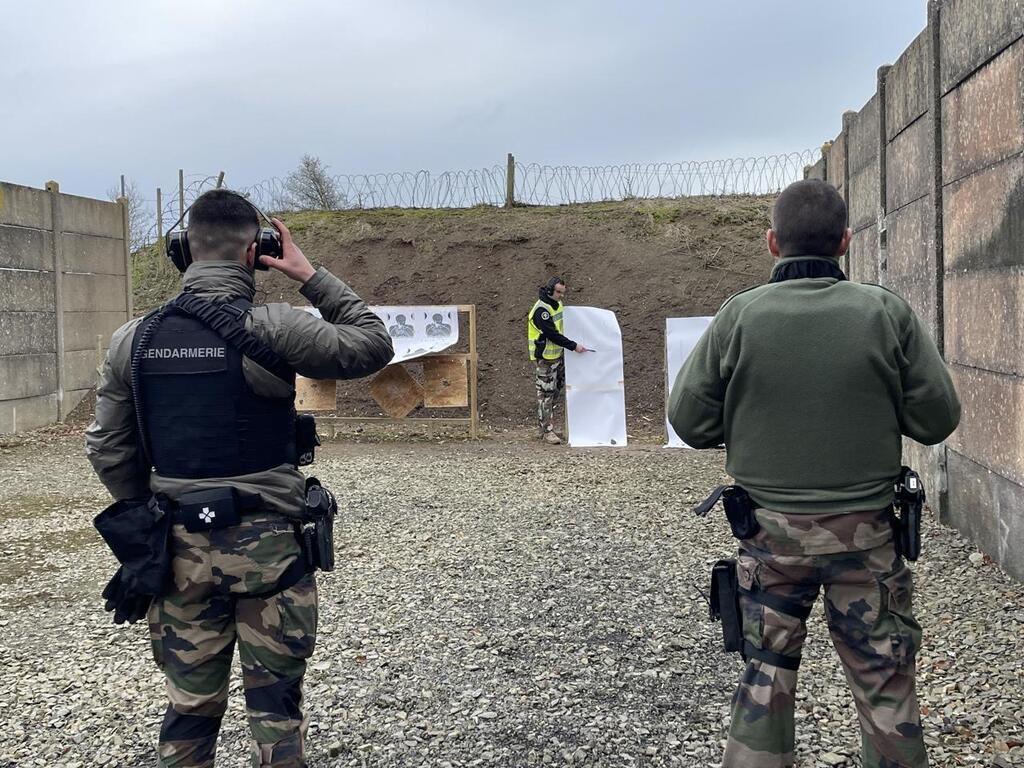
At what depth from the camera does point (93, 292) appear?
13.4m

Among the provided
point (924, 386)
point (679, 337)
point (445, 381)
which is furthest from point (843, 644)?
point (445, 381)

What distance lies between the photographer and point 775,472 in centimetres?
241

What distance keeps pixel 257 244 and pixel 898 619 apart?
2.11 meters

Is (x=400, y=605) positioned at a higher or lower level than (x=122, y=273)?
lower

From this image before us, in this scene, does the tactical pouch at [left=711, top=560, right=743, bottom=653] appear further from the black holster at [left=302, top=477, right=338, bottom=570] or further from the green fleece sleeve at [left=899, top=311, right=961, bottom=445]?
the black holster at [left=302, top=477, right=338, bottom=570]

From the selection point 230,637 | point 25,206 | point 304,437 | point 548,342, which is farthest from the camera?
point 25,206

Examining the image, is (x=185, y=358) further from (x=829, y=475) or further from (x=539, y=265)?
(x=539, y=265)

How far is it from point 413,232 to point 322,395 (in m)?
6.63

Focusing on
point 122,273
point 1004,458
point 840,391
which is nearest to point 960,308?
point 1004,458

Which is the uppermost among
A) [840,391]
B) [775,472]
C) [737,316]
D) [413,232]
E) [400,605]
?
[413,232]

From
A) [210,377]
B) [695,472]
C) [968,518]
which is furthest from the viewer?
[695,472]

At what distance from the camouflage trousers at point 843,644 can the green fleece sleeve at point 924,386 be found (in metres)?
0.34

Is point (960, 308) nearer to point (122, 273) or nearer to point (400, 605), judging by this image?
point (400, 605)

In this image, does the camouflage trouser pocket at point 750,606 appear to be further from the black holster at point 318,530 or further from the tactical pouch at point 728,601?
the black holster at point 318,530
